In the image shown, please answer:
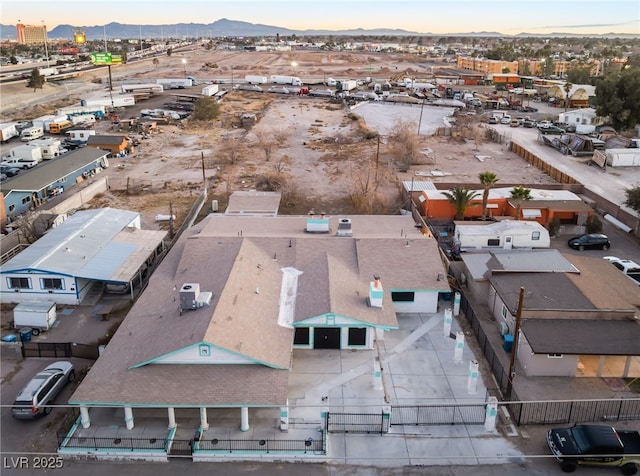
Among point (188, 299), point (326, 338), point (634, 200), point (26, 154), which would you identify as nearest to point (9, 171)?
point (26, 154)

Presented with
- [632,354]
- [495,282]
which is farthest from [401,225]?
[632,354]

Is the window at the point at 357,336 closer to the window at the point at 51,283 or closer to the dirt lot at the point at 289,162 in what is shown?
the window at the point at 51,283

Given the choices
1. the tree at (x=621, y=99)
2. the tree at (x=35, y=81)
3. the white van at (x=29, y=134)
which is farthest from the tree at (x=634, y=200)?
the tree at (x=35, y=81)

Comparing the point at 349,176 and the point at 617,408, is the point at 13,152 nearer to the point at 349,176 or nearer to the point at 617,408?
the point at 349,176

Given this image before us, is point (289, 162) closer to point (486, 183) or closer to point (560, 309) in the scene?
point (486, 183)

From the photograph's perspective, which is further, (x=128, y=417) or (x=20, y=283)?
(x=20, y=283)

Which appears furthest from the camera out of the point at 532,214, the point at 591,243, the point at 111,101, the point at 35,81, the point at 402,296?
the point at 35,81
